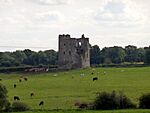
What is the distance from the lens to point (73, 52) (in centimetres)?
10875

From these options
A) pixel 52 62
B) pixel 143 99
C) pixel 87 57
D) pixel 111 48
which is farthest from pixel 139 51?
pixel 143 99

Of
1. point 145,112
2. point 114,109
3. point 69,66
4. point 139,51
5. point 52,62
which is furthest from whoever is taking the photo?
point 139,51

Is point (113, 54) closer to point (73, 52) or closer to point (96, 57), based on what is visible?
point (96, 57)

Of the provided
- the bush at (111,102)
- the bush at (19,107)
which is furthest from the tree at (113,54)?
the bush at (19,107)

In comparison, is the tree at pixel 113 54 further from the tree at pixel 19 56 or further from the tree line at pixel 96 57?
the tree at pixel 19 56

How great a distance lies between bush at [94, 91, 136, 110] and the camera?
40.3m

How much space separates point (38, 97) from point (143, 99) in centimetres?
1213

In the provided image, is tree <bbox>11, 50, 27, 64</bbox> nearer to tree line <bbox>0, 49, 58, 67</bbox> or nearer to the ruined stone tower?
tree line <bbox>0, 49, 58, 67</bbox>

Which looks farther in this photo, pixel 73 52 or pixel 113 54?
pixel 113 54

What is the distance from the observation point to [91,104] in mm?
40844

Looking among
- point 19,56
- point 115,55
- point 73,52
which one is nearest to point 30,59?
point 19,56

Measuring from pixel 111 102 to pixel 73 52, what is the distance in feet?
224

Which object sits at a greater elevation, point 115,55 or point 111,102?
point 115,55

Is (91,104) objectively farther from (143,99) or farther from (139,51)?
(139,51)
